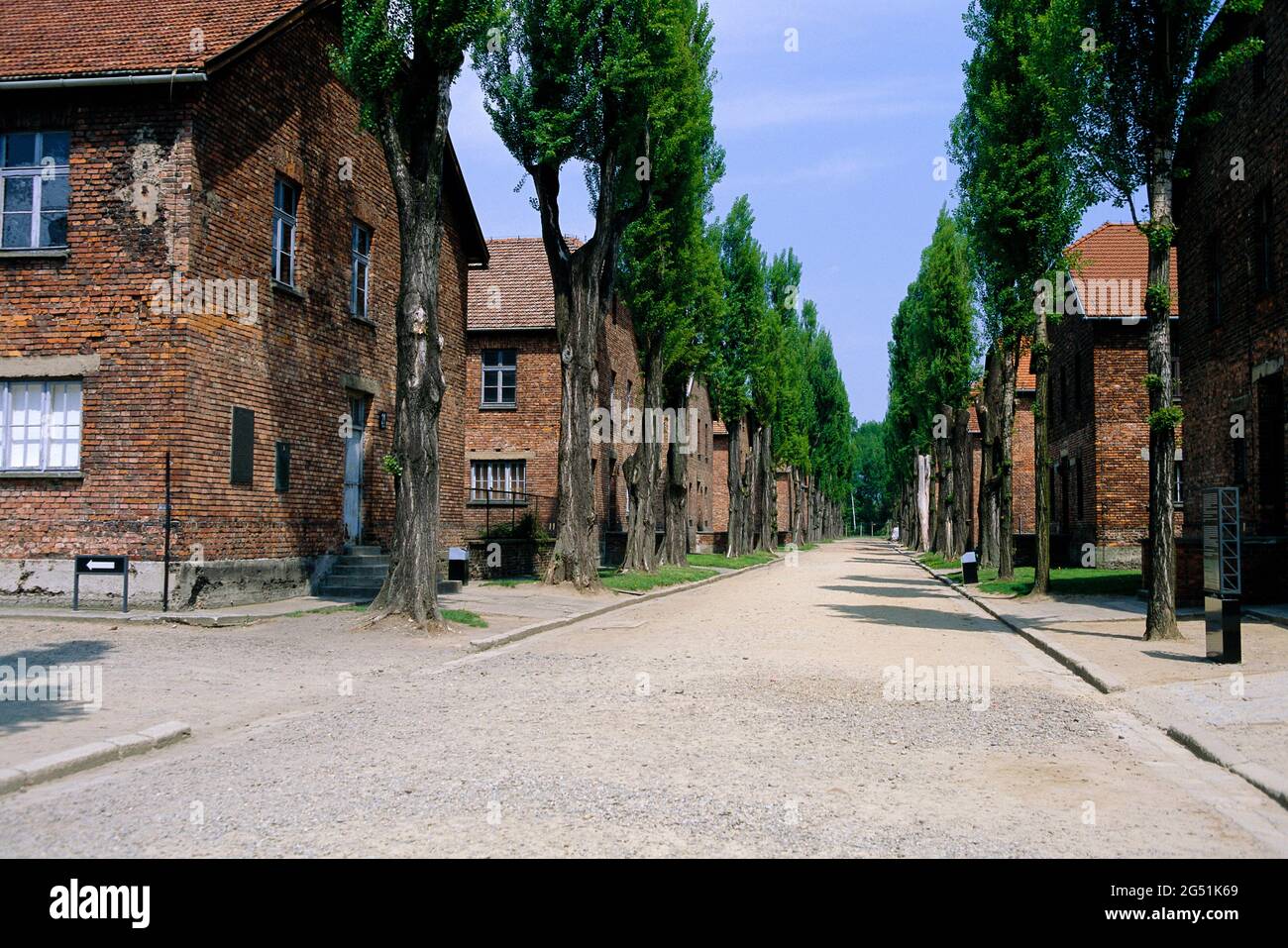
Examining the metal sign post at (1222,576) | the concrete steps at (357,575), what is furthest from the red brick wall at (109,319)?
the metal sign post at (1222,576)

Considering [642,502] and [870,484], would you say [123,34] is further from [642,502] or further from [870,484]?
[870,484]

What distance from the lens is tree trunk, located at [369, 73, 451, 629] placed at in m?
15.0

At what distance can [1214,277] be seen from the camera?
22266 millimetres

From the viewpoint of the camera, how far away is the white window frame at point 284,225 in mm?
18031

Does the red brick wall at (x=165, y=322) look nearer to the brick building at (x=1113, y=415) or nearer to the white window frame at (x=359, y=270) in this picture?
the white window frame at (x=359, y=270)

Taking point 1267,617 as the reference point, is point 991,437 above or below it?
above

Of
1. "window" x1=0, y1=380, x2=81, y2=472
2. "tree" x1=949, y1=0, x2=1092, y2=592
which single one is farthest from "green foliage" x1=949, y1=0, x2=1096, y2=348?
"window" x1=0, y1=380, x2=81, y2=472

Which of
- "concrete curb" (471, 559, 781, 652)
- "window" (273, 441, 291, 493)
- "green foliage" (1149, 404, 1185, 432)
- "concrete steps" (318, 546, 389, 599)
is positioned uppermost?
"green foliage" (1149, 404, 1185, 432)

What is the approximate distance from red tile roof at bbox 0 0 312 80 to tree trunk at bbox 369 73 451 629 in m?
3.26

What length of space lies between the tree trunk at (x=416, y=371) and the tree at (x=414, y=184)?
0.01 meters

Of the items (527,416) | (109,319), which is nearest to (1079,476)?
(527,416)

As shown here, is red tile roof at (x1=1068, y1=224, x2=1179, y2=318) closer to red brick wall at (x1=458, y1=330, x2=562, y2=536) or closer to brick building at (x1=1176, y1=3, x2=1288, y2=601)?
brick building at (x1=1176, y1=3, x2=1288, y2=601)

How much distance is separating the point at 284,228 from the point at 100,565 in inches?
259
